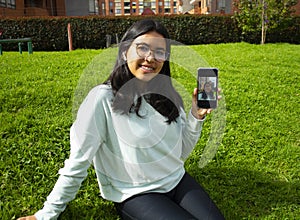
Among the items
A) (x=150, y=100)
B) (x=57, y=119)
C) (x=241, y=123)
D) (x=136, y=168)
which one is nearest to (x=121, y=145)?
(x=136, y=168)

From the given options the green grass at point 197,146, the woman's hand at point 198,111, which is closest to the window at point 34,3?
the green grass at point 197,146

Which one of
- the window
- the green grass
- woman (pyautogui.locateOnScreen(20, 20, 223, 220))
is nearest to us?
woman (pyautogui.locateOnScreen(20, 20, 223, 220))

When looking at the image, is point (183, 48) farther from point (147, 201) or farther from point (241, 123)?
point (241, 123)

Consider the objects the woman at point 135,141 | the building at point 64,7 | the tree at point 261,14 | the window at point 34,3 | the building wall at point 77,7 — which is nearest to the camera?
the woman at point 135,141

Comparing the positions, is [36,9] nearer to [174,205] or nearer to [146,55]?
[146,55]

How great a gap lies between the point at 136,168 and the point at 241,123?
233 cm

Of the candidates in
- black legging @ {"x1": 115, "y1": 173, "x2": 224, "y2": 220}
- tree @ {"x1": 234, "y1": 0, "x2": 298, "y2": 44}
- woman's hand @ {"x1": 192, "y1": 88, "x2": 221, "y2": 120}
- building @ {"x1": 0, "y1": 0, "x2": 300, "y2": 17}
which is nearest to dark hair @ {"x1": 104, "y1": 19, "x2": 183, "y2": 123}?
woman's hand @ {"x1": 192, "y1": 88, "x2": 221, "y2": 120}

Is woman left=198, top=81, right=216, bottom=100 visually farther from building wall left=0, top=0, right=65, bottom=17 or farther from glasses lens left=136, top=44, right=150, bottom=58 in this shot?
building wall left=0, top=0, right=65, bottom=17

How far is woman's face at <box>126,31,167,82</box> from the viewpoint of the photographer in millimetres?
1695

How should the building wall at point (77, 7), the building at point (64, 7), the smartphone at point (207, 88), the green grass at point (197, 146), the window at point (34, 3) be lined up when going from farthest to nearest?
the building wall at point (77, 7)
the window at point (34, 3)
the building at point (64, 7)
the green grass at point (197, 146)
the smartphone at point (207, 88)

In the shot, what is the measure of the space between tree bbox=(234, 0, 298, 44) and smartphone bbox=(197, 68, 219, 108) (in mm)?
8963

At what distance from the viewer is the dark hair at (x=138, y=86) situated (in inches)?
67.4

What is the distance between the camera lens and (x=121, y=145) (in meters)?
1.74

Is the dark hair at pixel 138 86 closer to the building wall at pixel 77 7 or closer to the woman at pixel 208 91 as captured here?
the woman at pixel 208 91
